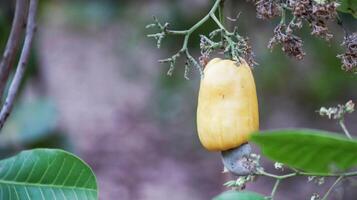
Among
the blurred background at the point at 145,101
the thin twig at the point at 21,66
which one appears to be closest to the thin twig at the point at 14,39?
the thin twig at the point at 21,66

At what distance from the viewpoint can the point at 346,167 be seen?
692mm

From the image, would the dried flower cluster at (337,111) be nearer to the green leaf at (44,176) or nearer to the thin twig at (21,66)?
the green leaf at (44,176)

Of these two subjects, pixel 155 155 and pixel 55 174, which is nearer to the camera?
pixel 55 174

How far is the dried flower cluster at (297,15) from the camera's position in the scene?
0.81 metres

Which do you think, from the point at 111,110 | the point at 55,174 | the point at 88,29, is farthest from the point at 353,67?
the point at 88,29

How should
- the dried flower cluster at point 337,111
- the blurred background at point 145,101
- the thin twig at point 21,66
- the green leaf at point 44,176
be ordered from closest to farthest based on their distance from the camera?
the dried flower cluster at point 337,111 < the green leaf at point 44,176 < the thin twig at point 21,66 < the blurred background at point 145,101

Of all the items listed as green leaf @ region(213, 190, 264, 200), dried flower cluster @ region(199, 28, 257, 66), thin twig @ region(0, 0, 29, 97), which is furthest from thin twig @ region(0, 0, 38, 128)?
green leaf @ region(213, 190, 264, 200)

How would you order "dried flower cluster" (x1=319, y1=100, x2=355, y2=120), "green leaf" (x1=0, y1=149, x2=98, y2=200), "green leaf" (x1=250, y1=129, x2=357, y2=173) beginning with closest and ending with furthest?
"green leaf" (x1=250, y1=129, x2=357, y2=173) < "dried flower cluster" (x1=319, y1=100, x2=355, y2=120) < "green leaf" (x1=0, y1=149, x2=98, y2=200)

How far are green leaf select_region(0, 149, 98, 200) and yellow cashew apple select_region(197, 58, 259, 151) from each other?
18 cm

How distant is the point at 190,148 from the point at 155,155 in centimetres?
26

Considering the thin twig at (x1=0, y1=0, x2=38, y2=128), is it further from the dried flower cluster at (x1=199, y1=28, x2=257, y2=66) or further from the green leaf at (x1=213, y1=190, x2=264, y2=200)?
the green leaf at (x1=213, y1=190, x2=264, y2=200)

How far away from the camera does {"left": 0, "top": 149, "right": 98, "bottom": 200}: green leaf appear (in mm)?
935

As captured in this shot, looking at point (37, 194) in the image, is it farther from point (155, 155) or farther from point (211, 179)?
point (155, 155)

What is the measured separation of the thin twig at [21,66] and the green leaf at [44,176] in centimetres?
8
